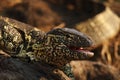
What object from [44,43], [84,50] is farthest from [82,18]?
[84,50]

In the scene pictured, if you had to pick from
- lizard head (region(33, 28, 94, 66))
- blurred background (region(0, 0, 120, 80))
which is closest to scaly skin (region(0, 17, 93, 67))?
lizard head (region(33, 28, 94, 66))

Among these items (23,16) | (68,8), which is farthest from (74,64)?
(68,8)

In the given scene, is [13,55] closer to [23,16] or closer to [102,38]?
[102,38]

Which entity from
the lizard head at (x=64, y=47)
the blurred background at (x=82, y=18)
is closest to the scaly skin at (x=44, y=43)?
the lizard head at (x=64, y=47)

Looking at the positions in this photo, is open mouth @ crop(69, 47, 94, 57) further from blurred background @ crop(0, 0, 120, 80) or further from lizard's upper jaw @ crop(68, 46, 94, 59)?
blurred background @ crop(0, 0, 120, 80)

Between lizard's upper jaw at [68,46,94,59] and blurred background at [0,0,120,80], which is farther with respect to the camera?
blurred background at [0,0,120,80]

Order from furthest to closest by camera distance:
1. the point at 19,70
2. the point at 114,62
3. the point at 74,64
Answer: the point at 114,62 → the point at 74,64 → the point at 19,70
